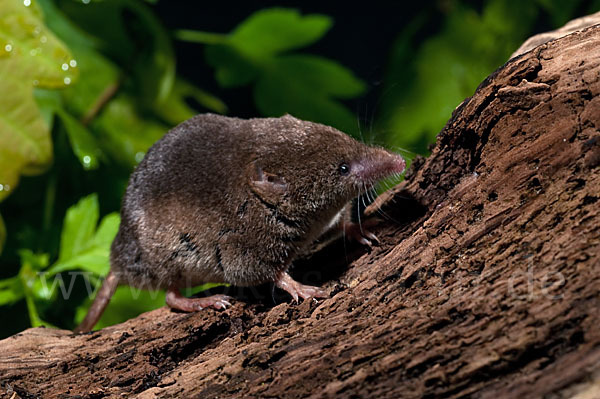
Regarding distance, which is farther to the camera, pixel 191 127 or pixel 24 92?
pixel 24 92

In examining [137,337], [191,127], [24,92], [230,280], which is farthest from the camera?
[24,92]

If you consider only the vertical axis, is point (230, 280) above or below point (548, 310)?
below

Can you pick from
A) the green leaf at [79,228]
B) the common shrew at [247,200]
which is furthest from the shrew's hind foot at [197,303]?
the green leaf at [79,228]

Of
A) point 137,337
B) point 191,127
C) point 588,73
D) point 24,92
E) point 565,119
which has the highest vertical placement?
point 588,73

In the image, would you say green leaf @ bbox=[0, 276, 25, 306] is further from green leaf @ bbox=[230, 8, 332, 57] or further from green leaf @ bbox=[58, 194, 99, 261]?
green leaf @ bbox=[230, 8, 332, 57]

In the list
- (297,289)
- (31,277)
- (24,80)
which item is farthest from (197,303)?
(24,80)

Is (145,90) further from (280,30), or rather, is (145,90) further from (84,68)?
(280,30)

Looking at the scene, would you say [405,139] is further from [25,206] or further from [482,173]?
[25,206]

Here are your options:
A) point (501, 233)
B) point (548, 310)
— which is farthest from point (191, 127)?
point (548, 310)
